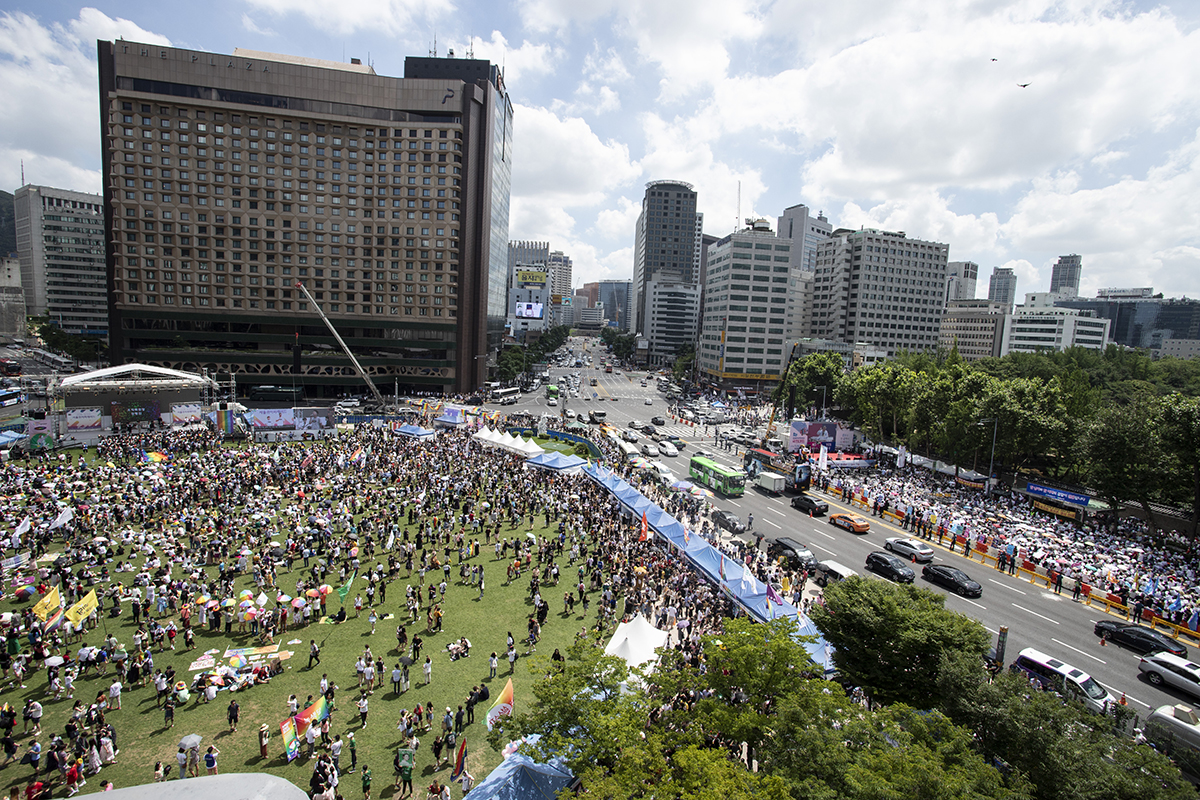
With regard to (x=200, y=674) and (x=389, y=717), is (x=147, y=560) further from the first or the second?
(x=389, y=717)

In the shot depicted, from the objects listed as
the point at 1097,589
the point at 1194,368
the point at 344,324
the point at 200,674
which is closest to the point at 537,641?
the point at 200,674

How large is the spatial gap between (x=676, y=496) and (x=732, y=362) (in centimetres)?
7678

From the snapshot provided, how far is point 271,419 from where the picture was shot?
2152 inches

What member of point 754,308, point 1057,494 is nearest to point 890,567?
point 1057,494

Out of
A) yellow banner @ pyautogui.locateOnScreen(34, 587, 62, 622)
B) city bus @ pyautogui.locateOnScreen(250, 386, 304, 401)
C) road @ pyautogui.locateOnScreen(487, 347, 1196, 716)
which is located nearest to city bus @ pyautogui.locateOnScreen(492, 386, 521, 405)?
city bus @ pyautogui.locateOnScreen(250, 386, 304, 401)

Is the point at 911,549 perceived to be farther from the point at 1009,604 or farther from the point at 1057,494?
the point at 1057,494

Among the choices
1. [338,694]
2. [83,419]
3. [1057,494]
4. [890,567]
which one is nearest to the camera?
[338,694]

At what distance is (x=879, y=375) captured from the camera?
64875 millimetres

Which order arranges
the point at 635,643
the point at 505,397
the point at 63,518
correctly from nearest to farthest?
the point at 635,643 → the point at 63,518 → the point at 505,397

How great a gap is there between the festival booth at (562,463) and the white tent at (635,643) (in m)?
25.0

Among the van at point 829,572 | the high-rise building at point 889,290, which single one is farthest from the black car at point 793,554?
the high-rise building at point 889,290

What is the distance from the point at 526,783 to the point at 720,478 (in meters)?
34.3

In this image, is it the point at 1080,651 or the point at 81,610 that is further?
the point at 1080,651

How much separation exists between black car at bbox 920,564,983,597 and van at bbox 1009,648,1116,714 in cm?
795
